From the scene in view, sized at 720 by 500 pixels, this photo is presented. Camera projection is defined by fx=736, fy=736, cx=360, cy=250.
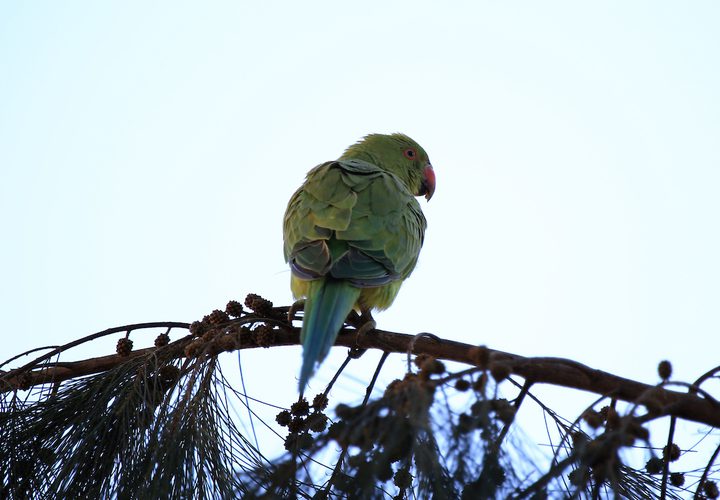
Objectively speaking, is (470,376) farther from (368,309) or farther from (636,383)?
(368,309)

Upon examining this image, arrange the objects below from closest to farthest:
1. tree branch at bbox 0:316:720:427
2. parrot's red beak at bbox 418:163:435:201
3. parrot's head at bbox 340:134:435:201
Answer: tree branch at bbox 0:316:720:427 → parrot's head at bbox 340:134:435:201 → parrot's red beak at bbox 418:163:435:201

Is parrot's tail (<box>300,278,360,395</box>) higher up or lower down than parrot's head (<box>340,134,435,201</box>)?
lower down

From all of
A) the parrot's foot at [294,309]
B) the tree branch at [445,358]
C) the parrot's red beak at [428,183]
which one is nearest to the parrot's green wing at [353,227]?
the parrot's foot at [294,309]

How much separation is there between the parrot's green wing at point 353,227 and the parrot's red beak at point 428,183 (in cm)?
120

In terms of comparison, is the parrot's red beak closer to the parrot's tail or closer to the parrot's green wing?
the parrot's green wing

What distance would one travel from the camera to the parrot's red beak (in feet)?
17.3

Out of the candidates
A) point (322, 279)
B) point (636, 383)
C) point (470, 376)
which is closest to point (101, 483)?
point (322, 279)

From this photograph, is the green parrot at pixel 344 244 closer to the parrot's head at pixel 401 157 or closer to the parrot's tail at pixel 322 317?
the parrot's tail at pixel 322 317

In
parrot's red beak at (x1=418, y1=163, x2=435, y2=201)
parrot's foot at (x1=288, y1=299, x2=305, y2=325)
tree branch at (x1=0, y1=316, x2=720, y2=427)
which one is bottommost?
tree branch at (x1=0, y1=316, x2=720, y2=427)

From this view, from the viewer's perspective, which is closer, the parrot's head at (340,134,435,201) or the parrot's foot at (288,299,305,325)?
the parrot's foot at (288,299,305,325)

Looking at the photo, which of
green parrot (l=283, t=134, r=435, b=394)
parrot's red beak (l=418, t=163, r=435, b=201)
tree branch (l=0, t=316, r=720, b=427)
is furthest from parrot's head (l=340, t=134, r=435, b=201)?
tree branch (l=0, t=316, r=720, b=427)

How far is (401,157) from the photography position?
5.15 meters

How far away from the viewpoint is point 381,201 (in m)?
3.65

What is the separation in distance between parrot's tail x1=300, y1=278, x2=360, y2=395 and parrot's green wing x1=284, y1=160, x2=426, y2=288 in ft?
0.16
